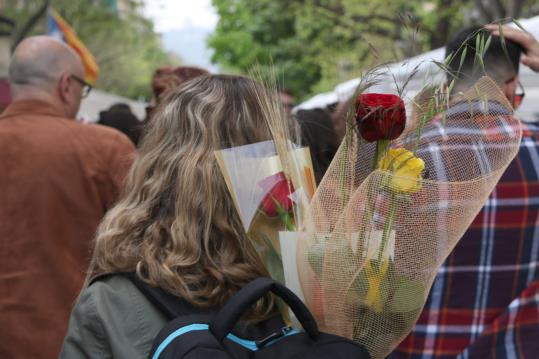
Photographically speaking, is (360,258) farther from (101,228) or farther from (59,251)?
(59,251)

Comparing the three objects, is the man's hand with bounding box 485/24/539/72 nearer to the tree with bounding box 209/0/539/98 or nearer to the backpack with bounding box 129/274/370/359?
the tree with bounding box 209/0/539/98

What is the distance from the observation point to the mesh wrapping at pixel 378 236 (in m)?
1.34

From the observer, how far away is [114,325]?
1497 millimetres

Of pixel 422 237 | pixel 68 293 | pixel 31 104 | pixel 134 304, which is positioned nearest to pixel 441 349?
pixel 422 237

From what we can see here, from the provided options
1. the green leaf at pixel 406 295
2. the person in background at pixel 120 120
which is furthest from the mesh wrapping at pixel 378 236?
the person in background at pixel 120 120

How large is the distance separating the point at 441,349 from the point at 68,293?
5.51 ft

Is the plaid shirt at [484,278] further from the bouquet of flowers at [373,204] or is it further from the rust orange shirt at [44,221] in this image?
the rust orange shirt at [44,221]

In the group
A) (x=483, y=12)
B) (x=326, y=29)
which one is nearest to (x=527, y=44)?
(x=483, y=12)

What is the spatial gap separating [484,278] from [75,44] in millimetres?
5462

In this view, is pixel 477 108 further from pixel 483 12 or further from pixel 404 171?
pixel 483 12

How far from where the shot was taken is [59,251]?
9.24ft

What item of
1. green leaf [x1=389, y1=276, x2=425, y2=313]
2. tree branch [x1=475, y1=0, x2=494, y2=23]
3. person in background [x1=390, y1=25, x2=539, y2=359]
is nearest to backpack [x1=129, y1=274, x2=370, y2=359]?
green leaf [x1=389, y1=276, x2=425, y2=313]

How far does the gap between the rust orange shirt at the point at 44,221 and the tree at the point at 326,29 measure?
4.16 feet

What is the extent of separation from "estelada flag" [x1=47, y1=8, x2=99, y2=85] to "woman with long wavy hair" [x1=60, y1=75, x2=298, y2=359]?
2122 mm
